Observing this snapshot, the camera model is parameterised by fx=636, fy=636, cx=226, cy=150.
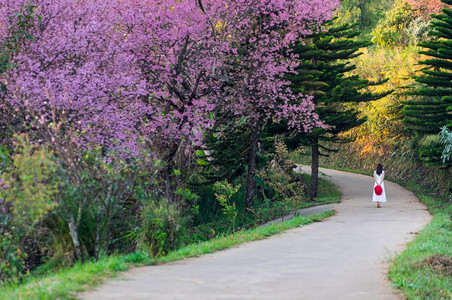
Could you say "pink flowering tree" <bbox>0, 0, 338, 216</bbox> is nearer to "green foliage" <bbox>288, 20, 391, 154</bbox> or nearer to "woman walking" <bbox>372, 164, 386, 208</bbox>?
"green foliage" <bbox>288, 20, 391, 154</bbox>

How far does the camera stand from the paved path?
6.83 metres

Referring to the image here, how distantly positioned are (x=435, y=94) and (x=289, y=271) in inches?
700

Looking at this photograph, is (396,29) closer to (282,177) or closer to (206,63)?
(282,177)

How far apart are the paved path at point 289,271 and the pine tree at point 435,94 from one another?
9675mm

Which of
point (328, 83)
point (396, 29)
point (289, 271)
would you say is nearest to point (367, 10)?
point (396, 29)

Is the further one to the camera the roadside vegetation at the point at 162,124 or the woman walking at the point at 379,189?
the woman walking at the point at 379,189

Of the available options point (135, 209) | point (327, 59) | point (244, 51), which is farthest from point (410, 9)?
point (135, 209)

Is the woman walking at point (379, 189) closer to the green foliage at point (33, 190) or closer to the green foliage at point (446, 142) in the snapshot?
the green foliage at point (446, 142)

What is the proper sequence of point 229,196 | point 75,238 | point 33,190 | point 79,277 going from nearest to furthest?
1. point 79,277
2. point 33,190
3. point 75,238
4. point 229,196

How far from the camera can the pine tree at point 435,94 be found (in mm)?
23500

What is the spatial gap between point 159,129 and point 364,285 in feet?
36.6

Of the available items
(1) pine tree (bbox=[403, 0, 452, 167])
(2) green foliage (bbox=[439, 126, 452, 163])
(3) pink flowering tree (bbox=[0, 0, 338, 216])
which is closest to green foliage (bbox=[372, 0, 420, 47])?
(1) pine tree (bbox=[403, 0, 452, 167])

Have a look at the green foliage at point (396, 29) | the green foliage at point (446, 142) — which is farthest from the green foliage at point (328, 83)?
the green foliage at point (396, 29)

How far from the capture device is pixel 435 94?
24.3 meters
